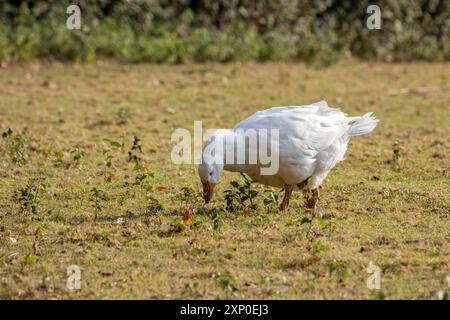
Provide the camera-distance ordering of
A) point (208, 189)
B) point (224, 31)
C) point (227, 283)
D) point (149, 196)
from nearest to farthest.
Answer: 1. point (227, 283)
2. point (208, 189)
3. point (149, 196)
4. point (224, 31)

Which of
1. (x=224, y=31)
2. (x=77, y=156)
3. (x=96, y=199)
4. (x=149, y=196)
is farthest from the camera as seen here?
(x=224, y=31)

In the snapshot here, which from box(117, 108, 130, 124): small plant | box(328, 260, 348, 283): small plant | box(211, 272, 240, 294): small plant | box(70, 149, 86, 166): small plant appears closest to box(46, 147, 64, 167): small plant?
box(70, 149, 86, 166): small plant

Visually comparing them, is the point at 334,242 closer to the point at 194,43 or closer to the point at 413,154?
the point at 413,154

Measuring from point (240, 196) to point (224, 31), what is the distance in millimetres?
8895

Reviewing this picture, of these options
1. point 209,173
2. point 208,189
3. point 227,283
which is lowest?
point 227,283

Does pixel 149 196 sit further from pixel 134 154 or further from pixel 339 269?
pixel 134 154

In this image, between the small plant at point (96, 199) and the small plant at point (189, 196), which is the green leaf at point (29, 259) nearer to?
the small plant at point (96, 199)

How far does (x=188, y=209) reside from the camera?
22.4 feet

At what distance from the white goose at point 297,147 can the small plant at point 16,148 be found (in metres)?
2.33

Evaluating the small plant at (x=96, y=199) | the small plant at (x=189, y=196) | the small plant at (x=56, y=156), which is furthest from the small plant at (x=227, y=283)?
the small plant at (x=56, y=156)

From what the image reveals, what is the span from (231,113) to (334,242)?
17.2ft

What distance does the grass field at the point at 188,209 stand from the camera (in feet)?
18.6

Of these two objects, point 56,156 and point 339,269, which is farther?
point 56,156

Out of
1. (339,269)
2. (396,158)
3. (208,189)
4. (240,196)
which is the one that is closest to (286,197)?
(240,196)
